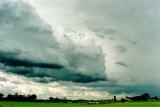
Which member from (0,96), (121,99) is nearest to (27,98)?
(0,96)

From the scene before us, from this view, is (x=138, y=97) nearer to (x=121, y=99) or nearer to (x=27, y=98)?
(x=121, y=99)

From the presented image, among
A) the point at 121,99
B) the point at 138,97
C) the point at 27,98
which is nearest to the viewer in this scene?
the point at 121,99

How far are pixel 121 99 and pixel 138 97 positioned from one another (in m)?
13.7

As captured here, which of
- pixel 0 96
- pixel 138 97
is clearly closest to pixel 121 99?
pixel 138 97

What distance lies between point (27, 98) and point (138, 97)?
57058 millimetres

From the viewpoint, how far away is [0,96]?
6836 inches

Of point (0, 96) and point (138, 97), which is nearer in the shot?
point (138, 97)

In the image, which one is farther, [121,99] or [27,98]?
[27,98]

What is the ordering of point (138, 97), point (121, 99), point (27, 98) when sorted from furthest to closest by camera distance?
point (27, 98)
point (138, 97)
point (121, 99)

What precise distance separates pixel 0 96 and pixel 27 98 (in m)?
16.9

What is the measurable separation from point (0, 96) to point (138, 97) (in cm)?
7388

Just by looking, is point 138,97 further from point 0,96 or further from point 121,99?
point 0,96

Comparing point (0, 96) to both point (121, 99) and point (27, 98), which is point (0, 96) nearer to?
point (27, 98)

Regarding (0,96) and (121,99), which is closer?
(121,99)
